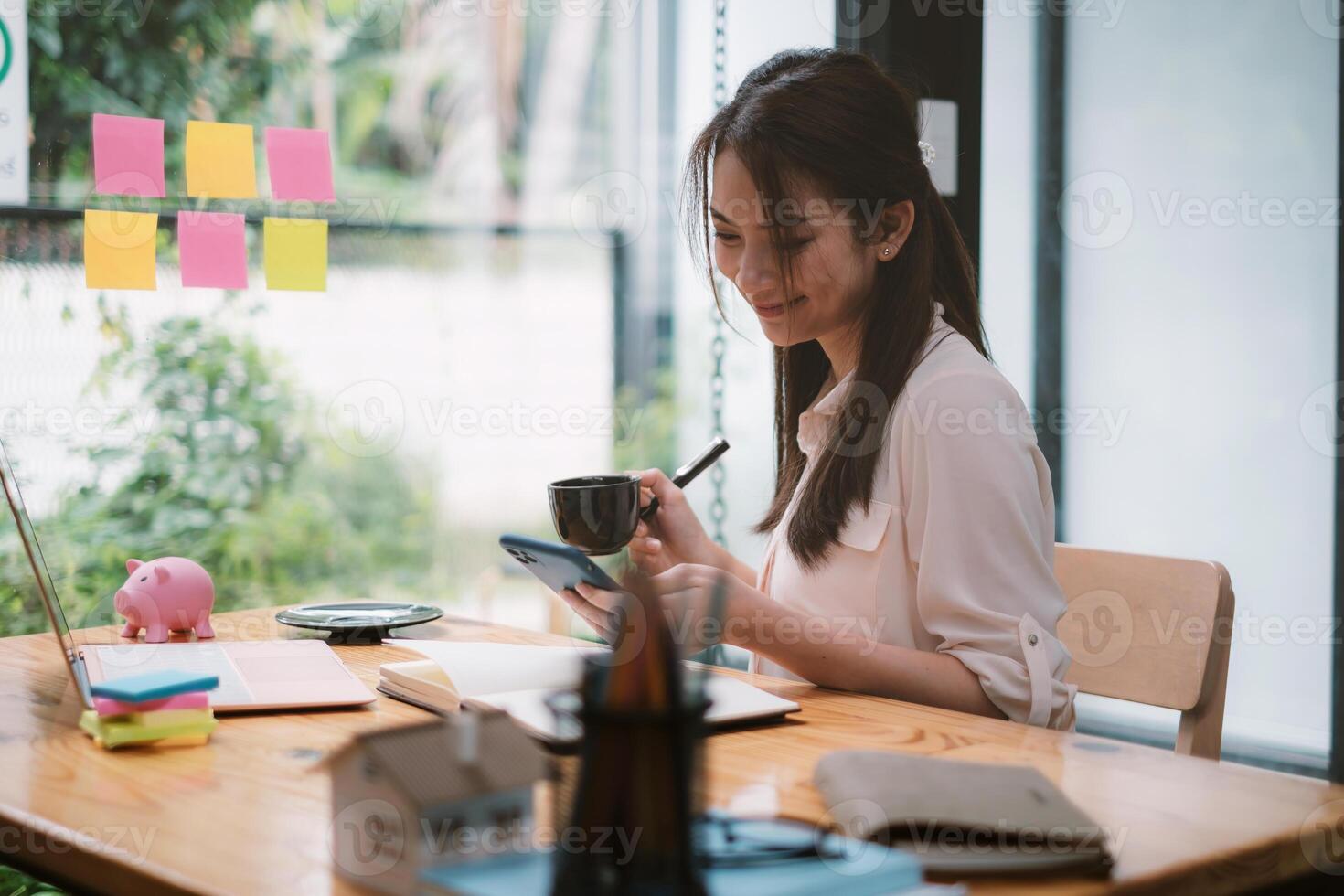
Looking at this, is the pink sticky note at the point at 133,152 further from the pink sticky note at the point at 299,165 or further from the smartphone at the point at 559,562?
the smartphone at the point at 559,562

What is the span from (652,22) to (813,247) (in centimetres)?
268

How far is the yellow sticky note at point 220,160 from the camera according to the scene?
195 centimetres

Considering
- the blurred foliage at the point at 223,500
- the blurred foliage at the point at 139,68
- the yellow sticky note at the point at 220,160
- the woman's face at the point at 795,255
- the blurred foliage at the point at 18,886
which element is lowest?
the blurred foliage at the point at 18,886

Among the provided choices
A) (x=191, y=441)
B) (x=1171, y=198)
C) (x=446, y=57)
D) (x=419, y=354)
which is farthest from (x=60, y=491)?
(x=1171, y=198)

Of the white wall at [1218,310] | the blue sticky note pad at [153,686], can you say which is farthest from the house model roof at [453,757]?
the white wall at [1218,310]

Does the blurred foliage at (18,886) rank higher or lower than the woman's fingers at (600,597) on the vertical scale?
lower

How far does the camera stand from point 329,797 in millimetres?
867

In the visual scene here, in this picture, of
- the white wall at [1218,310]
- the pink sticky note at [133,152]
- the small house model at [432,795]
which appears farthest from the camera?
the white wall at [1218,310]

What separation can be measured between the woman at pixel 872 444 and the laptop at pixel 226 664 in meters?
0.27

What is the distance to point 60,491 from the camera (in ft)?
9.41

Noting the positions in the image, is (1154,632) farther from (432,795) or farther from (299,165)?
(299,165)

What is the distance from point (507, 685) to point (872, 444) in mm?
515

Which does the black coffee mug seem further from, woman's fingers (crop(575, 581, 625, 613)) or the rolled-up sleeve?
the rolled-up sleeve

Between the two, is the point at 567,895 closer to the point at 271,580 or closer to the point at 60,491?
the point at 60,491
